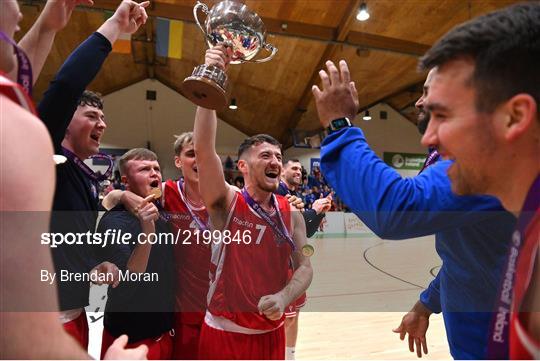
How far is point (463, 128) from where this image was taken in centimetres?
94

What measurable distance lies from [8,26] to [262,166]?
1.74 metres

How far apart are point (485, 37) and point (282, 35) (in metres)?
8.98

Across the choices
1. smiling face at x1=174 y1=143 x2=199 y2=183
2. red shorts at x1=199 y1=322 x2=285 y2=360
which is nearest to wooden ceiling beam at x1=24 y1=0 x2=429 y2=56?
smiling face at x1=174 y1=143 x2=199 y2=183

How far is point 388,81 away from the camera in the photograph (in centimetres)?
1384

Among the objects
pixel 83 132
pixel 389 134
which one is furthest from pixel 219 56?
pixel 389 134

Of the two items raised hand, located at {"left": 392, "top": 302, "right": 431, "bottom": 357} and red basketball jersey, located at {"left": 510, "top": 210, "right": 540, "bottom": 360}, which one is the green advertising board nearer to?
raised hand, located at {"left": 392, "top": 302, "right": 431, "bottom": 357}

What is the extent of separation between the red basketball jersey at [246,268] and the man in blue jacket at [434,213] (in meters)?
1.00

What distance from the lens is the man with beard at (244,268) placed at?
2.01 m

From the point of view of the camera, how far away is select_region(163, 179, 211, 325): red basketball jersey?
7.80ft

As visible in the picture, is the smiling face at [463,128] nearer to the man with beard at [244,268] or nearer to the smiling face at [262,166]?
the man with beard at [244,268]

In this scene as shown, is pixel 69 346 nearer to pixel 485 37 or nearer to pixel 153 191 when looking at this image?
pixel 485 37

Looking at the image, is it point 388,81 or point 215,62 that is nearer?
point 215,62

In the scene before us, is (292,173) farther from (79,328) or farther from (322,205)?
(79,328)

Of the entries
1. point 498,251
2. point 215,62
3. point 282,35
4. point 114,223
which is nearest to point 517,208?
point 498,251
